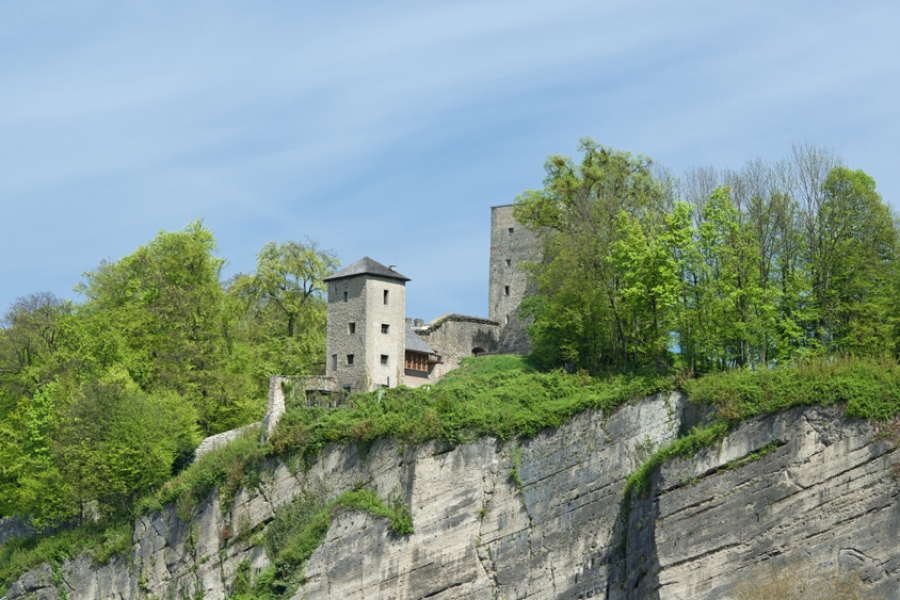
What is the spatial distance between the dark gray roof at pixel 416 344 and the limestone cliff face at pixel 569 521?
7221 millimetres

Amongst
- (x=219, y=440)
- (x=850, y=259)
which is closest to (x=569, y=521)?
(x=850, y=259)

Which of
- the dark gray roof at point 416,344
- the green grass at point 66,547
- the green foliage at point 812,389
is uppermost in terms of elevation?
the dark gray roof at point 416,344

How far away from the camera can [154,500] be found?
63031 mm

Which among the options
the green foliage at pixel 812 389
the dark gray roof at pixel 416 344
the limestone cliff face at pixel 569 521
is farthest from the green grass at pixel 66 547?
the green foliage at pixel 812 389

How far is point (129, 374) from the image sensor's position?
68.8 meters

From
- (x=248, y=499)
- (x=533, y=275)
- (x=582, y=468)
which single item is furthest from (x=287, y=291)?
A: (x=582, y=468)

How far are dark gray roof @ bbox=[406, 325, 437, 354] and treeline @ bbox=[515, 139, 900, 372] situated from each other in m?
4.19

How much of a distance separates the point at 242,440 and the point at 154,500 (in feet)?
12.7

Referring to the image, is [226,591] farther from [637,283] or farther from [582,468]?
[637,283]

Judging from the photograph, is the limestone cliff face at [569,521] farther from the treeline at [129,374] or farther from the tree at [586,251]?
the tree at [586,251]

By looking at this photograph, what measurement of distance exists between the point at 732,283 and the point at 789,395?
9.20 meters

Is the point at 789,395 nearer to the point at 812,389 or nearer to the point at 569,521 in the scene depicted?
the point at 812,389

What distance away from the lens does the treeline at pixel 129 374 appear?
2505 inches

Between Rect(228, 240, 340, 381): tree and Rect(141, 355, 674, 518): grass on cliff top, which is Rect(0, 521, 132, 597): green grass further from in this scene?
Rect(228, 240, 340, 381): tree
